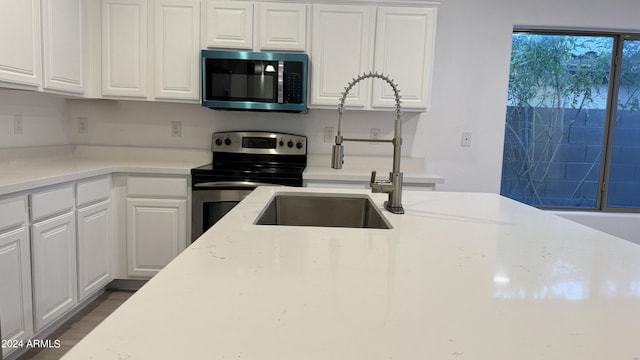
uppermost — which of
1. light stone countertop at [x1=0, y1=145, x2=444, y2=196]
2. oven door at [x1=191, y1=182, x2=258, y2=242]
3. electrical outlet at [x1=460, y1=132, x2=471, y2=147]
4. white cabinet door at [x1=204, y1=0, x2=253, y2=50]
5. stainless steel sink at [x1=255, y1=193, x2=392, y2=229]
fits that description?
white cabinet door at [x1=204, y1=0, x2=253, y2=50]

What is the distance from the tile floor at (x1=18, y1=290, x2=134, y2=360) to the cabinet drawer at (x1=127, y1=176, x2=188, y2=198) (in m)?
0.70

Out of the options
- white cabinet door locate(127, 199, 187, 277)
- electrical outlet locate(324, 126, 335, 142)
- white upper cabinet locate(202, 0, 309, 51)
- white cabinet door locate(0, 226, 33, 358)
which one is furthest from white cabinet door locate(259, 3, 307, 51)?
white cabinet door locate(0, 226, 33, 358)

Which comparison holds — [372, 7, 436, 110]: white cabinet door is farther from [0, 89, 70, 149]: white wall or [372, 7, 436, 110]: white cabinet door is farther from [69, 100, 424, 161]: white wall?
[0, 89, 70, 149]: white wall

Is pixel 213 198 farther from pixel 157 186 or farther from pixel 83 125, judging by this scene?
pixel 83 125

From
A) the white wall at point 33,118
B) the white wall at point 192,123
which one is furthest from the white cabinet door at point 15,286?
the white wall at point 192,123

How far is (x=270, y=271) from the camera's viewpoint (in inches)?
31.7

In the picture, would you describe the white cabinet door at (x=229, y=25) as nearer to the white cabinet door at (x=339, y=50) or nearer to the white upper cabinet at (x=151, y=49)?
the white upper cabinet at (x=151, y=49)

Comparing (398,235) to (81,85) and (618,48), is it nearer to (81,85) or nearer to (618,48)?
(81,85)

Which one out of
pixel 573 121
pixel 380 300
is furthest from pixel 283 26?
pixel 380 300

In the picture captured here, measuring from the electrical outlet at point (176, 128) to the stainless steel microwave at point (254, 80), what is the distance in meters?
0.50

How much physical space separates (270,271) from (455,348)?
38cm

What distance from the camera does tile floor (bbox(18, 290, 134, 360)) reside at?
2.08 m

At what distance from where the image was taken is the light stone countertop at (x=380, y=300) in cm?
54

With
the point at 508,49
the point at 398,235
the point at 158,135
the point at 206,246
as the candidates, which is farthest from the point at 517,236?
the point at 158,135
